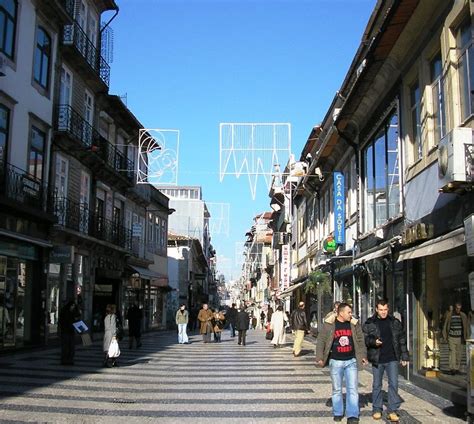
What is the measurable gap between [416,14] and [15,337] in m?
15.4

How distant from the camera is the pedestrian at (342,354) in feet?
27.7

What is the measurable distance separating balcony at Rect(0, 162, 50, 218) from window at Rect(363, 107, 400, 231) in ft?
34.0

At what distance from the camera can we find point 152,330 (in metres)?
39.8

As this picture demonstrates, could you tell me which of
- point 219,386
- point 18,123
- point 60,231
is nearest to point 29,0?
point 18,123

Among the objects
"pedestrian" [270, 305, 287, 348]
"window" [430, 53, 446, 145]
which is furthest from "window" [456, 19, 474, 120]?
"pedestrian" [270, 305, 287, 348]

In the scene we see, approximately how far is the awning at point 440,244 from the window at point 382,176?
3385mm

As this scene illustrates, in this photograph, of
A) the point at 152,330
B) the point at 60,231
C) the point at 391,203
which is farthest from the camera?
the point at 152,330

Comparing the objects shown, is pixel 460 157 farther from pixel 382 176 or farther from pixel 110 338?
pixel 110 338

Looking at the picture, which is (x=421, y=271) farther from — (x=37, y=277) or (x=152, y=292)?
(x=152, y=292)

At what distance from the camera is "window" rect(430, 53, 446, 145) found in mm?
11320

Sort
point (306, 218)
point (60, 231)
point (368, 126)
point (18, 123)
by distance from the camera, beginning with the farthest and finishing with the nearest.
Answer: point (306, 218), point (60, 231), point (18, 123), point (368, 126)

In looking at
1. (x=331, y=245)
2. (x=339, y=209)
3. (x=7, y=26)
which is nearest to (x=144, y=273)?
(x=331, y=245)

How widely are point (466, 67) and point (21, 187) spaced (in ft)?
46.5

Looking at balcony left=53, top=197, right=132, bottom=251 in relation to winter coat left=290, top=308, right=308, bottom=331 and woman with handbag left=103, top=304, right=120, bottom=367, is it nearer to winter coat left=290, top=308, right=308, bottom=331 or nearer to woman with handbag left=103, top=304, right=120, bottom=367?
woman with handbag left=103, top=304, right=120, bottom=367
